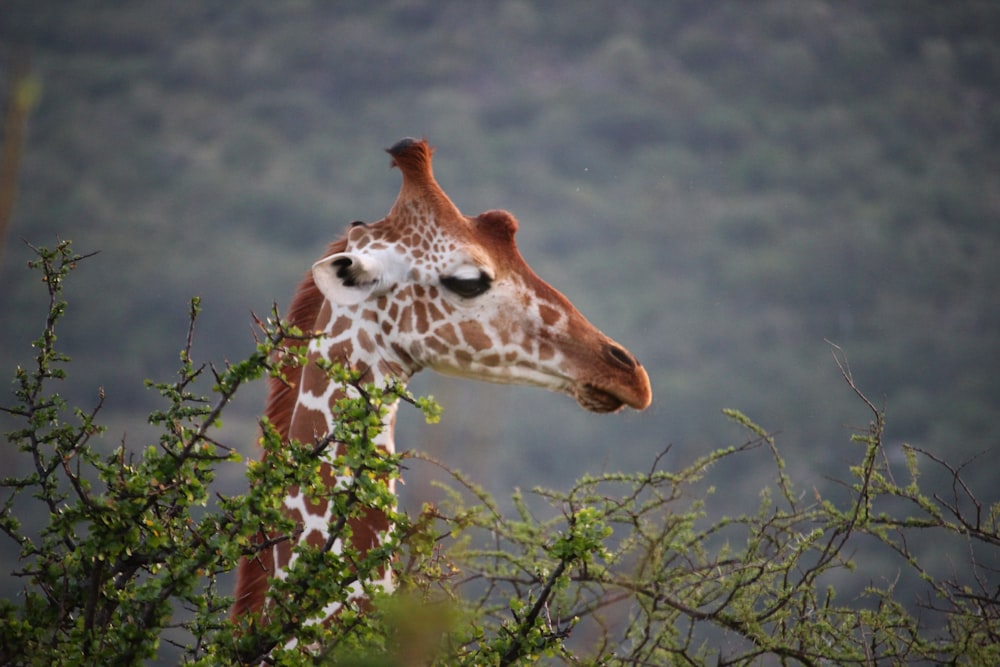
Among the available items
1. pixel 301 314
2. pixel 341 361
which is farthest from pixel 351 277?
pixel 301 314

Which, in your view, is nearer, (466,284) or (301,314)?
(466,284)

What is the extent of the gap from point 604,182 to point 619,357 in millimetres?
119198

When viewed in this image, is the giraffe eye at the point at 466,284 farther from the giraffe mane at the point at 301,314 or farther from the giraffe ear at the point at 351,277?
the giraffe mane at the point at 301,314

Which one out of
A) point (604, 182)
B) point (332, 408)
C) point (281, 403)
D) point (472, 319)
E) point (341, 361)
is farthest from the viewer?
point (604, 182)

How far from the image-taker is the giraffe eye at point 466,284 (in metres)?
4.27

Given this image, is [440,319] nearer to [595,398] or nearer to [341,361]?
[341,361]

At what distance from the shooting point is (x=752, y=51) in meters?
149

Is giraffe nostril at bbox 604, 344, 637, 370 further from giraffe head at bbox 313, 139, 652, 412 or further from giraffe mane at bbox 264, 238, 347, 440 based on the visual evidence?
giraffe mane at bbox 264, 238, 347, 440

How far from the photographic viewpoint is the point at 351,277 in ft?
13.5

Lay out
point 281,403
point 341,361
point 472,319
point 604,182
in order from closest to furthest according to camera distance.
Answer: point 341,361 < point 281,403 < point 472,319 < point 604,182

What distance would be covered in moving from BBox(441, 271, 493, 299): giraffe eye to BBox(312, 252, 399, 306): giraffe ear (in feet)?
0.61

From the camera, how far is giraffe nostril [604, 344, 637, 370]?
431cm

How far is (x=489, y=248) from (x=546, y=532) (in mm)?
1182

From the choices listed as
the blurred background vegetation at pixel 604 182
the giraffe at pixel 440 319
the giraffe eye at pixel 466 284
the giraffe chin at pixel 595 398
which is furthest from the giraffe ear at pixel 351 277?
the blurred background vegetation at pixel 604 182
